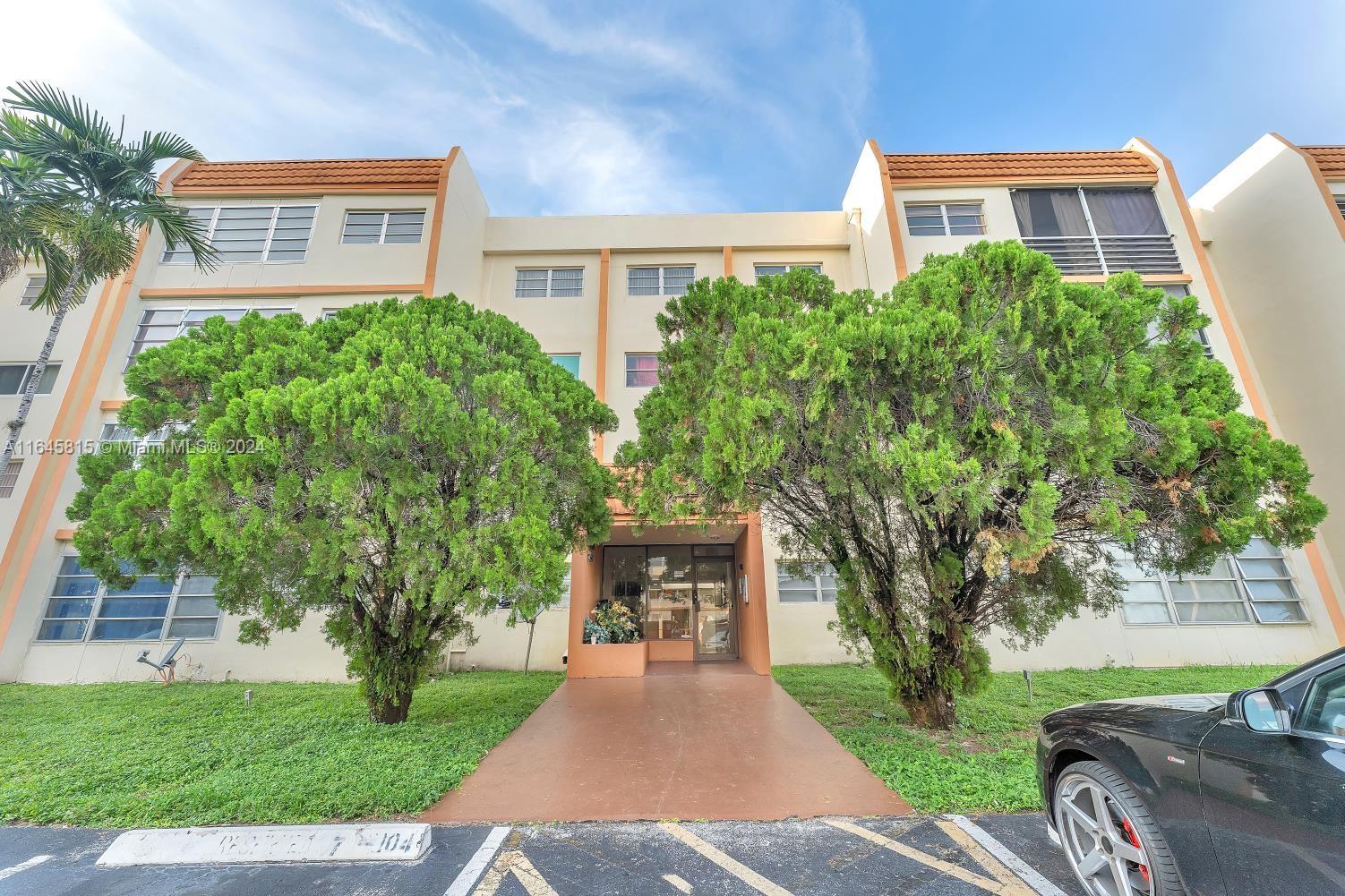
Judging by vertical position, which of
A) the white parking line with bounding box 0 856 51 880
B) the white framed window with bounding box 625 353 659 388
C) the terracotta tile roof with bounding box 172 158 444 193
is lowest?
the white parking line with bounding box 0 856 51 880

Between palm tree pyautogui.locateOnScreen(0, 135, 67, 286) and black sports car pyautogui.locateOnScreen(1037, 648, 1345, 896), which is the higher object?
palm tree pyautogui.locateOnScreen(0, 135, 67, 286)

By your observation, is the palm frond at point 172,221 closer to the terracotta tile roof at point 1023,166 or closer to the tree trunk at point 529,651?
the tree trunk at point 529,651

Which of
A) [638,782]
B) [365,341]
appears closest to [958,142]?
[365,341]

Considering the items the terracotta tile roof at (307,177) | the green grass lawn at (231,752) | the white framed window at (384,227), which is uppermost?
the terracotta tile roof at (307,177)

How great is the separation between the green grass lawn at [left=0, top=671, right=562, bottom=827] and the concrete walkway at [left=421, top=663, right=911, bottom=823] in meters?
0.44

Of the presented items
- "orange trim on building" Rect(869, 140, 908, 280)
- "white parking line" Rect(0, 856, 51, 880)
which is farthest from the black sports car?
"orange trim on building" Rect(869, 140, 908, 280)

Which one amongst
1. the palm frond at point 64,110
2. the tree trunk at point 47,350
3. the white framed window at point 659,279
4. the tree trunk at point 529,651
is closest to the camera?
the palm frond at point 64,110

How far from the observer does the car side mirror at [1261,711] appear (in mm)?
1796

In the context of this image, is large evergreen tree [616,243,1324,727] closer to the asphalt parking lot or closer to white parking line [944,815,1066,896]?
white parking line [944,815,1066,896]

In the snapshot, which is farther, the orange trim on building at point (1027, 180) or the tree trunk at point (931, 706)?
the orange trim on building at point (1027, 180)

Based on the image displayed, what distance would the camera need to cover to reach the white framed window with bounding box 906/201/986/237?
1127 cm

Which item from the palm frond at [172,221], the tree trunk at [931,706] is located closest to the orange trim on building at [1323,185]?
the tree trunk at [931,706]

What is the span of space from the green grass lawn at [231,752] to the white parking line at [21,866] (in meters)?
0.43

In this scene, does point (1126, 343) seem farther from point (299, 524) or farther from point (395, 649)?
point (395, 649)
